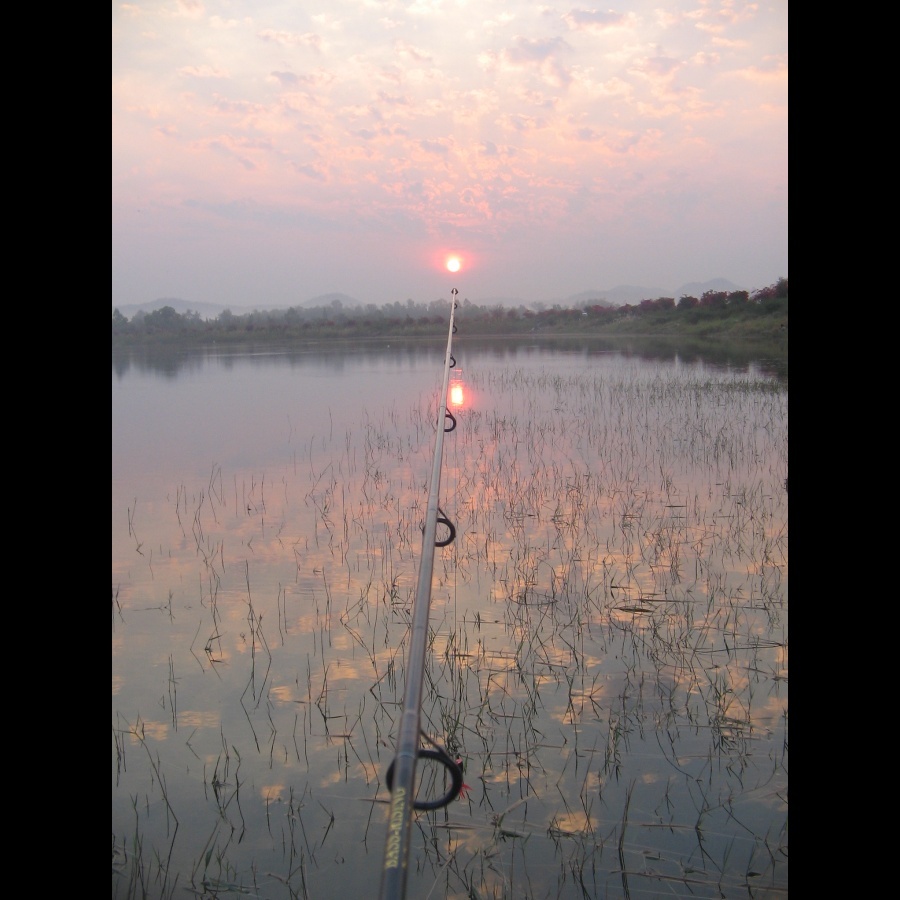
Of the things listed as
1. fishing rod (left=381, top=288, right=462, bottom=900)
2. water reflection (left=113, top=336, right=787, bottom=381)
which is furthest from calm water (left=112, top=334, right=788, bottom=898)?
water reflection (left=113, top=336, right=787, bottom=381)

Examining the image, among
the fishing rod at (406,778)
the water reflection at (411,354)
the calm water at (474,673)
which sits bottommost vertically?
the calm water at (474,673)

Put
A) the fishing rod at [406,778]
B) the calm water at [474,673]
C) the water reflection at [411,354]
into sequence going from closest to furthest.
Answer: the fishing rod at [406,778], the calm water at [474,673], the water reflection at [411,354]

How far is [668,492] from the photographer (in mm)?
9039

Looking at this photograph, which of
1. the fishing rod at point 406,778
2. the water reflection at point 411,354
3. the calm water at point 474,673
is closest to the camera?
the fishing rod at point 406,778

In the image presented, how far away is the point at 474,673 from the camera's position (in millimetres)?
4750

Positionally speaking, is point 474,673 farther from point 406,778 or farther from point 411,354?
point 411,354

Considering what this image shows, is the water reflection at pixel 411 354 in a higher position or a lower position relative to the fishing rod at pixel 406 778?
higher

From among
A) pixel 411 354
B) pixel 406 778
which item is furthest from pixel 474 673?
pixel 411 354

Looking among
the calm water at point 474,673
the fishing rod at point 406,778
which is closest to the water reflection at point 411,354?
the calm water at point 474,673

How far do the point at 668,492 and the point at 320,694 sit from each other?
5.41 metres

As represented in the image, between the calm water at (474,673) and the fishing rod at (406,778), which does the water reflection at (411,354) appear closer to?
the calm water at (474,673)

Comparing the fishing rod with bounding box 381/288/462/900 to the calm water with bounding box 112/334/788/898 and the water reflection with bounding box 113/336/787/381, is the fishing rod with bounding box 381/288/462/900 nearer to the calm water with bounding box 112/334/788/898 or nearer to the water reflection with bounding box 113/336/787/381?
the calm water with bounding box 112/334/788/898

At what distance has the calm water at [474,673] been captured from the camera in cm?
326

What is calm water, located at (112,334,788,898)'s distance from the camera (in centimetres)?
326
